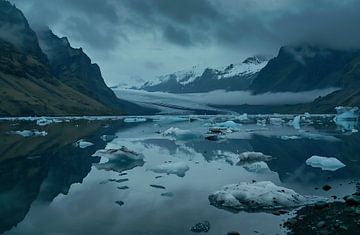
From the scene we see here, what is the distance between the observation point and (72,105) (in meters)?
193

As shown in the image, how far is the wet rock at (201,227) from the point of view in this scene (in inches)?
671

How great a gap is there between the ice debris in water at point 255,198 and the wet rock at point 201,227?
2833 millimetres

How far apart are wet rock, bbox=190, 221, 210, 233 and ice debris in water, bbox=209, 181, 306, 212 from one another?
9.29 ft

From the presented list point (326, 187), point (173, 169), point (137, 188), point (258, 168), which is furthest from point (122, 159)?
point (326, 187)

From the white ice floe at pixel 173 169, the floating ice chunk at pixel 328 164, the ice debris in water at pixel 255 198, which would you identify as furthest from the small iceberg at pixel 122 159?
the floating ice chunk at pixel 328 164

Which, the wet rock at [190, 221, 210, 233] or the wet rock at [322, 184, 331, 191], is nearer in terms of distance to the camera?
the wet rock at [190, 221, 210, 233]

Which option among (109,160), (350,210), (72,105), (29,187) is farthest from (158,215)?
(72,105)

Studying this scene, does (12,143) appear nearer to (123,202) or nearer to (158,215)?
(123,202)

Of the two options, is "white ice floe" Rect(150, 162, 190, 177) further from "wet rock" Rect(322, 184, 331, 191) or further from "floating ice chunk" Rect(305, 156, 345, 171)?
"floating ice chunk" Rect(305, 156, 345, 171)

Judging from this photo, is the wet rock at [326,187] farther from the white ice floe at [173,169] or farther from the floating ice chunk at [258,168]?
the white ice floe at [173,169]

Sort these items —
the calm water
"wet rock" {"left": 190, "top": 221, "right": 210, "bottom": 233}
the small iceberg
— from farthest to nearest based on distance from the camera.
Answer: the small iceberg → the calm water → "wet rock" {"left": 190, "top": 221, "right": 210, "bottom": 233}

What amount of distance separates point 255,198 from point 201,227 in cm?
475

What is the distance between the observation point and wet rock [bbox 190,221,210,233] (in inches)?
671

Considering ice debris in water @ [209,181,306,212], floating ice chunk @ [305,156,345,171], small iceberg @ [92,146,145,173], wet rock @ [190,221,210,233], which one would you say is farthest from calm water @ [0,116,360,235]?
ice debris in water @ [209,181,306,212]
